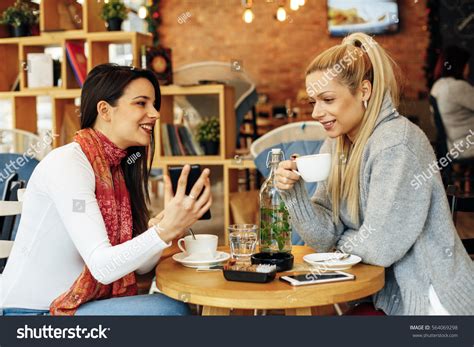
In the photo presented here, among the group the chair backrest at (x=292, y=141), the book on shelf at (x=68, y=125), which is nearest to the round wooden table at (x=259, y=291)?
the chair backrest at (x=292, y=141)

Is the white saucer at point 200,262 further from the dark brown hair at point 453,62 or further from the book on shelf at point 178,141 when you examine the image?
the dark brown hair at point 453,62

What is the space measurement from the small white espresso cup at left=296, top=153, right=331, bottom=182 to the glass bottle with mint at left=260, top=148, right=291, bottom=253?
0.46 ft

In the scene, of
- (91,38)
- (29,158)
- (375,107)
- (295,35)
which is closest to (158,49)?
(91,38)

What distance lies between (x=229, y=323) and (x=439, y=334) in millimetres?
539

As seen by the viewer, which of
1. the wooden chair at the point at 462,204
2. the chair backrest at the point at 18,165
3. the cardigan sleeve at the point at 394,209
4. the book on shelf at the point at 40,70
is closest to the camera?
the cardigan sleeve at the point at 394,209

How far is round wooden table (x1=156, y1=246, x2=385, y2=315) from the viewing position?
1458 mm

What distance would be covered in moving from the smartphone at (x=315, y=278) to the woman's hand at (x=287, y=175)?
27 cm

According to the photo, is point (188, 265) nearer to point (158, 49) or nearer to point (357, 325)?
point (357, 325)

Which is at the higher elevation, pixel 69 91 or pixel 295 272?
pixel 69 91

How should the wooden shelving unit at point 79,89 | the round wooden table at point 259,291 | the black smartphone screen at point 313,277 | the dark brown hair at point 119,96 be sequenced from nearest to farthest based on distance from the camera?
the round wooden table at point 259,291 < the black smartphone screen at point 313,277 < the dark brown hair at point 119,96 < the wooden shelving unit at point 79,89

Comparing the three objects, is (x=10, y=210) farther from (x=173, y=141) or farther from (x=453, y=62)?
(x=453, y=62)

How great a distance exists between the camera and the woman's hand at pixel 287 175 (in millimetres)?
1750

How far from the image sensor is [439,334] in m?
1.71

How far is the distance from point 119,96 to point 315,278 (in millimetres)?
774
